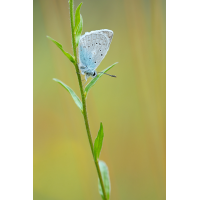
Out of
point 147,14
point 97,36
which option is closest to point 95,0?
point 147,14

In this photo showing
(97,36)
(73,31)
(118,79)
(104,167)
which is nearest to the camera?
(73,31)

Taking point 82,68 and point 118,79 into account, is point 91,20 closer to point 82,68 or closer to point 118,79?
point 118,79

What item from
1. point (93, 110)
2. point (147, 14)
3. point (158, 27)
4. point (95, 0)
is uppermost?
point (95, 0)

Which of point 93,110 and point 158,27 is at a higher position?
point 158,27

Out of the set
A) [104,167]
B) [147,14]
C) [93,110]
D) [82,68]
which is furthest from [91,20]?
[104,167]

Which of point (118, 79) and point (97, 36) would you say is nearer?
point (97, 36)

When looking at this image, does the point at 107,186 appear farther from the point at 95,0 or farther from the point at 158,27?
the point at 95,0

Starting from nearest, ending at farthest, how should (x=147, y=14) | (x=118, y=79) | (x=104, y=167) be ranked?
(x=104, y=167) < (x=147, y=14) < (x=118, y=79)
